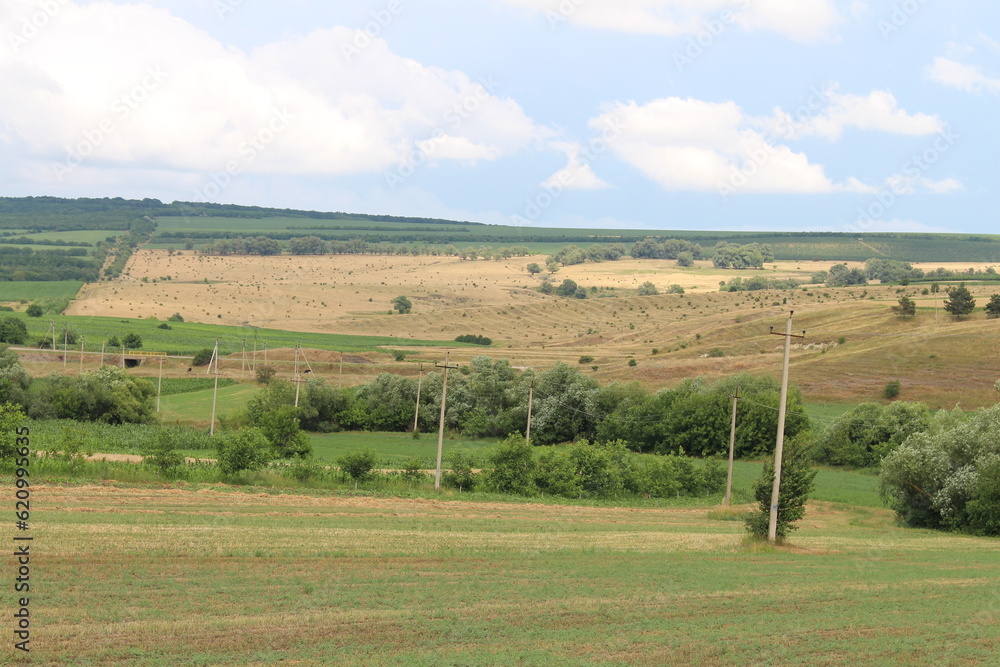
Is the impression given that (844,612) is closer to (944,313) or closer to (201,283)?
(944,313)

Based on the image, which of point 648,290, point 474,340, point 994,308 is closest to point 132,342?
point 474,340

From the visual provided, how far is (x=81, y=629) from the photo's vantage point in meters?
17.4

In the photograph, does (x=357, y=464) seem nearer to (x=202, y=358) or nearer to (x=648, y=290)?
(x=202, y=358)

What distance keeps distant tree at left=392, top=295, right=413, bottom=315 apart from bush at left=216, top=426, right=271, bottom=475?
118810mm

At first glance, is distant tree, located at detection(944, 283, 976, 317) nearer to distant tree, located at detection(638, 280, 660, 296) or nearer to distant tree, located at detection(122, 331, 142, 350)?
distant tree, located at detection(638, 280, 660, 296)

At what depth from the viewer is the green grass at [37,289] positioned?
160 m

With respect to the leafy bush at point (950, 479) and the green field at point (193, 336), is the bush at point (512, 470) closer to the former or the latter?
the leafy bush at point (950, 479)

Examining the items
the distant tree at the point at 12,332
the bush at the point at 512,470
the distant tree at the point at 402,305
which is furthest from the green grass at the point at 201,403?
the distant tree at the point at 402,305

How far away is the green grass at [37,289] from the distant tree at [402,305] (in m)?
52.8

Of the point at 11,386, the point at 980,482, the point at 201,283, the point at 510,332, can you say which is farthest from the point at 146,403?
the point at 201,283

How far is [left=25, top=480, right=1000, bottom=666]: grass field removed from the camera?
17.7m

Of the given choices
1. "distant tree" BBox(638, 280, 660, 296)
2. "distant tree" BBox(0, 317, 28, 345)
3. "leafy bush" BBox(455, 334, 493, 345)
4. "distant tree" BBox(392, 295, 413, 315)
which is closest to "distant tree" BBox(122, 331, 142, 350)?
"distant tree" BBox(0, 317, 28, 345)

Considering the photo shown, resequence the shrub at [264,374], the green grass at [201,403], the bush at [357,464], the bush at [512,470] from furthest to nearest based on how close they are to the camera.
→ 1. the shrub at [264,374]
2. the green grass at [201,403]
3. the bush at [512,470]
4. the bush at [357,464]

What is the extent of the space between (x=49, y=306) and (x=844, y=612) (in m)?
145
